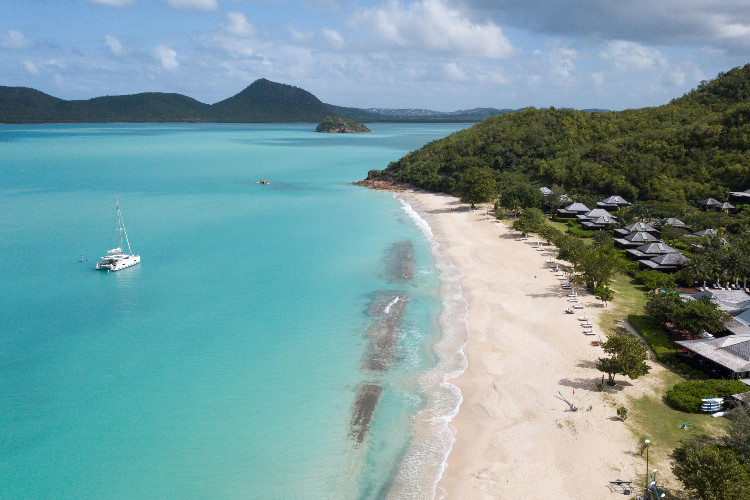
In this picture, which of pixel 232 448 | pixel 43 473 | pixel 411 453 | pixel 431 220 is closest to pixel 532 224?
pixel 431 220

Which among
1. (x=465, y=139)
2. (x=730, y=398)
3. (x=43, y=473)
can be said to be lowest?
(x=43, y=473)

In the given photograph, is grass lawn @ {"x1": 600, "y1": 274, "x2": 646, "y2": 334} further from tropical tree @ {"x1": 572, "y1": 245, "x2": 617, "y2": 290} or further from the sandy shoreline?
tropical tree @ {"x1": 572, "y1": 245, "x2": 617, "y2": 290}

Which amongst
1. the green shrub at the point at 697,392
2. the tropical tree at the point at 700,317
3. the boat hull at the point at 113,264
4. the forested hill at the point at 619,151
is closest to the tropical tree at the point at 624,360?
the green shrub at the point at 697,392

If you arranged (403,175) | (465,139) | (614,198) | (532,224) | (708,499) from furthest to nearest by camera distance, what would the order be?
(465,139), (403,175), (614,198), (532,224), (708,499)

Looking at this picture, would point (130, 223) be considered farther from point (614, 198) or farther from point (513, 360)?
point (614, 198)

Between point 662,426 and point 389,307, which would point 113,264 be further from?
point 662,426

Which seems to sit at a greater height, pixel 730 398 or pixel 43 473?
pixel 730 398

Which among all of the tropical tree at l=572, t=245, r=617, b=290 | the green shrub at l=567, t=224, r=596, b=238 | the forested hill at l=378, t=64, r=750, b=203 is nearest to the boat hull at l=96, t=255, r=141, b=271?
the tropical tree at l=572, t=245, r=617, b=290
